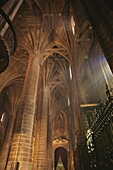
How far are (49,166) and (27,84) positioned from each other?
8880 mm

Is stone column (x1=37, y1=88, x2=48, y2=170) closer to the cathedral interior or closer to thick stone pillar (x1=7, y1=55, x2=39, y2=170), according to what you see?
the cathedral interior

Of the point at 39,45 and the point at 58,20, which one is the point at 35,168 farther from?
the point at 58,20

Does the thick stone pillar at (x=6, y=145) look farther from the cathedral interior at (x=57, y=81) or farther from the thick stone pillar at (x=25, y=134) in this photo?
the thick stone pillar at (x=25, y=134)

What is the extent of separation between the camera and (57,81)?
18.5 meters

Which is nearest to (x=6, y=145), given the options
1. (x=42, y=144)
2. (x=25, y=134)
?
(x=42, y=144)

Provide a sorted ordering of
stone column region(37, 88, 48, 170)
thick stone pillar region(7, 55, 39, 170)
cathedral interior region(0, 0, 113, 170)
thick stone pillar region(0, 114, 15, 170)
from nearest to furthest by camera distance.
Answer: cathedral interior region(0, 0, 113, 170) < thick stone pillar region(7, 55, 39, 170) < stone column region(37, 88, 48, 170) < thick stone pillar region(0, 114, 15, 170)

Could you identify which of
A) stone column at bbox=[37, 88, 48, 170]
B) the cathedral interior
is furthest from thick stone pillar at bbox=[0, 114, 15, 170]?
stone column at bbox=[37, 88, 48, 170]

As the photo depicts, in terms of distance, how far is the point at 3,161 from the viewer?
1373 cm

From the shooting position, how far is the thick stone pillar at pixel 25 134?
5923 millimetres

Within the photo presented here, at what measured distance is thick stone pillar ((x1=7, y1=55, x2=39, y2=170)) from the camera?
5.92 metres

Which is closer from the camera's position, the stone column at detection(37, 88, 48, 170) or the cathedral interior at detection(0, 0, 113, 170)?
the cathedral interior at detection(0, 0, 113, 170)

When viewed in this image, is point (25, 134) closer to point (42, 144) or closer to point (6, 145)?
point (42, 144)

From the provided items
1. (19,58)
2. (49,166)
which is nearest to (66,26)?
(19,58)

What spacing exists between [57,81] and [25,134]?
1230 centimetres
